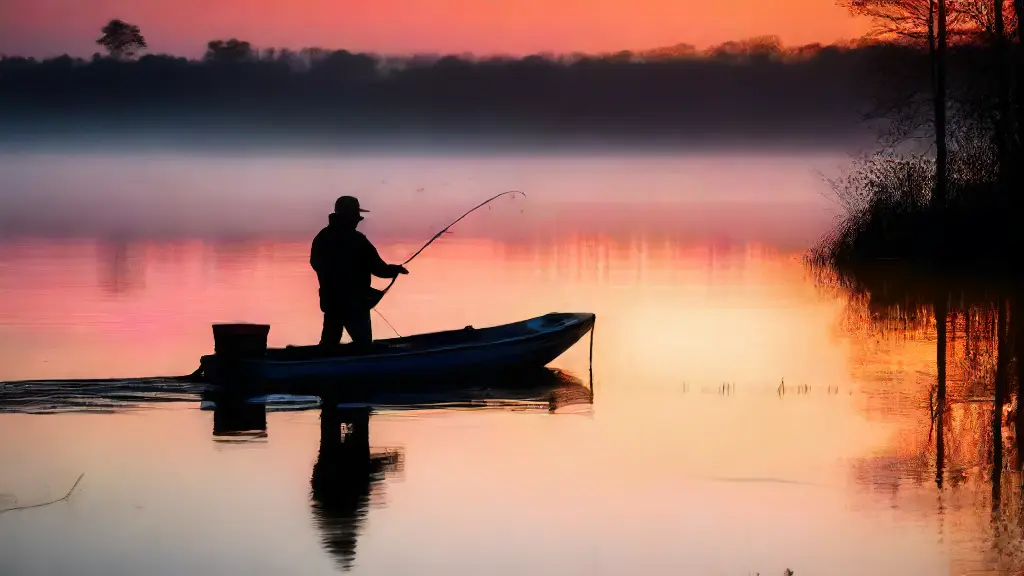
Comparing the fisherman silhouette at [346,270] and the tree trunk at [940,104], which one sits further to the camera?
the tree trunk at [940,104]

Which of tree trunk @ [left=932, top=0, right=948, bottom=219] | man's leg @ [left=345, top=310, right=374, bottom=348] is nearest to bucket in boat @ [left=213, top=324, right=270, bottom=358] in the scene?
man's leg @ [left=345, top=310, right=374, bottom=348]

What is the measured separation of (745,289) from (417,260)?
10.7 meters

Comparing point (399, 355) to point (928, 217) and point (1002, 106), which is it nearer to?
point (1002, 106)

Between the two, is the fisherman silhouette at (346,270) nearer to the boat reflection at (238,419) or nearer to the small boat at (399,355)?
the small boat at (399,355)

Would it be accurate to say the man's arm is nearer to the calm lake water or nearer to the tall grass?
the calm lake water

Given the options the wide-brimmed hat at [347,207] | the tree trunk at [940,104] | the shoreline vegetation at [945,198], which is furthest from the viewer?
the tree trunk at [940,104]

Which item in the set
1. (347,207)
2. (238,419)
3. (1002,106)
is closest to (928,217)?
(1002,106)

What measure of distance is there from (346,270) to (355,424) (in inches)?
86.0

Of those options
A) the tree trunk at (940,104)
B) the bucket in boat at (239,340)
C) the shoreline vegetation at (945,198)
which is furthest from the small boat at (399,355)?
the tree trunk at (940,104)

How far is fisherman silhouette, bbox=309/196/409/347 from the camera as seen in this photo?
1684 cm

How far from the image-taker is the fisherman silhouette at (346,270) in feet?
55.3

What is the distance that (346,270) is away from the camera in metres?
16.9

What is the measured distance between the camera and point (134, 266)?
37656 mm

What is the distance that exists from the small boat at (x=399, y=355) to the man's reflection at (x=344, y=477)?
72 cm
